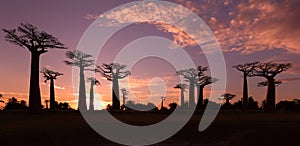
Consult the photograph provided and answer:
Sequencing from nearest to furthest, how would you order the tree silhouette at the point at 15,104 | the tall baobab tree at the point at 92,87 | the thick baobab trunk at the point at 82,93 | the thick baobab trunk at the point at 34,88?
the thick baobab trunk at the point at 34,88 < the thick baobab trunk at the point at 82,93 < the tall baobab tree at the point at 92,87 < the tree silhouette at the point at 15,104

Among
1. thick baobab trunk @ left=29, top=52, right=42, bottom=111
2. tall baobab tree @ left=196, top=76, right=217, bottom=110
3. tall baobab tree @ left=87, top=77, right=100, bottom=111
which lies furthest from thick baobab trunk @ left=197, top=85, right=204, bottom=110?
thick baobab trunk @ left=29, top=52, right=42, bottom=111

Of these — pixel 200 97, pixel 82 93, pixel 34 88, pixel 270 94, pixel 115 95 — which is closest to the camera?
pixel 34 88

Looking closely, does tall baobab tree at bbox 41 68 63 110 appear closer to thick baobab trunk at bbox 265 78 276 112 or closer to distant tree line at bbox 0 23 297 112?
distant tree line at bbox 0 23 297 112

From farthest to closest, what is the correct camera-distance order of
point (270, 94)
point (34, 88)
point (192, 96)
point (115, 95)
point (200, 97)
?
point (200, 97), point (192, 96), point (115, 95), point (270, 94), point (34, 88)

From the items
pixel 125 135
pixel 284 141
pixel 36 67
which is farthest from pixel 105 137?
pixel 36 67

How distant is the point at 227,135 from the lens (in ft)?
42.5

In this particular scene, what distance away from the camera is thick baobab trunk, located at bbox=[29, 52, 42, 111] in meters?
27.7

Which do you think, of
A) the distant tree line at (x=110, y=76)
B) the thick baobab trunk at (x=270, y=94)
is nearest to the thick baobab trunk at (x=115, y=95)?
the distant tree line at (x=110, y=76)

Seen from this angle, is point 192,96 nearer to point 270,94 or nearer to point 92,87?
point 270,94

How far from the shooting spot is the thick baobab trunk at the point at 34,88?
1091 inches

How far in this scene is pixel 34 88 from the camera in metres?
28.0

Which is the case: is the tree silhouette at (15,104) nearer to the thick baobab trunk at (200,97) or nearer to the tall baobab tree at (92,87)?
the tall baobab tree at (92,87)

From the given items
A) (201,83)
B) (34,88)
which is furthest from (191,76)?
(34,88)

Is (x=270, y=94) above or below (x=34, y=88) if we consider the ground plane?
below
